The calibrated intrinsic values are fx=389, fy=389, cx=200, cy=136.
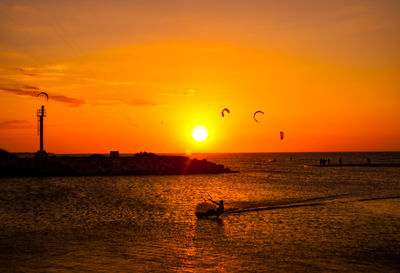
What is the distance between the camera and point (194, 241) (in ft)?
68.1

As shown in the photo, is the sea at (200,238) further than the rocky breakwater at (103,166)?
No

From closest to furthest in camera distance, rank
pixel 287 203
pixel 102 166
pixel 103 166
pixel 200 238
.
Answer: pixel 200 238 < pixel 287 203 < pixel 102 166 < pixel 103 166

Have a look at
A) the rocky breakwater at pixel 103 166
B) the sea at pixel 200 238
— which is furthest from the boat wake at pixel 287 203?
the rocky breakwater at pixel 103 166

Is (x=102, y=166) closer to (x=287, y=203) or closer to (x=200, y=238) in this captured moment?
(x=287, y=203)

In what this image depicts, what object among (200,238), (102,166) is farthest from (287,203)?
(102,166)

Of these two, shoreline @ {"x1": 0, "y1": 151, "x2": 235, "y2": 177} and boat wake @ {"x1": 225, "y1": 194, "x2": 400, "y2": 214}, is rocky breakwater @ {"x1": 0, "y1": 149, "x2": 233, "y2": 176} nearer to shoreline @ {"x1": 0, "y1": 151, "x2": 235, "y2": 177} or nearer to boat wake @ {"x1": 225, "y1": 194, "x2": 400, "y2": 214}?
shoreline @ {"x1": 0, "y1": 151, "x2": 235, "y2": 177}

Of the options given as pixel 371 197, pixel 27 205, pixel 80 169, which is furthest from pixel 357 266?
pixel 80 169

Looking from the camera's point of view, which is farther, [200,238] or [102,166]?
[102,166]

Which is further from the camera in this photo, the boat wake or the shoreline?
the shoreline

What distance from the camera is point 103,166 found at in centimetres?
8781

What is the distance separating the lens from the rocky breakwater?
268ft

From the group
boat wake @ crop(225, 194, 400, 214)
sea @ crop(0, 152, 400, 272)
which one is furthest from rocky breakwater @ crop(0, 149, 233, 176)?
boat wake @ crop(225, 194, 400, 214)

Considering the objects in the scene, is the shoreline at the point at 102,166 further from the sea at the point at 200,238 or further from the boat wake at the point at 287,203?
the boat wake at the point at 287,203

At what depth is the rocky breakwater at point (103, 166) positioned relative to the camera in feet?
268
